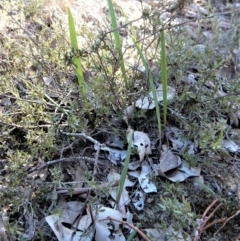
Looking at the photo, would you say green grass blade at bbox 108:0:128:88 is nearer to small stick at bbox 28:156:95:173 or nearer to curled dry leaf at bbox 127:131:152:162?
curled dry leaf at bbox 127:131:152:162

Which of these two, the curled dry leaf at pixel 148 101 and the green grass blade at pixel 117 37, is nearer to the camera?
the green grass blade at pixel 117 37

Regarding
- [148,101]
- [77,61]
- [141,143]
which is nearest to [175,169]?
[141,143]

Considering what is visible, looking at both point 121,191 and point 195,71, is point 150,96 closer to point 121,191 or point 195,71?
point 195,71

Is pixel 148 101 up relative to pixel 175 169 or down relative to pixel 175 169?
up

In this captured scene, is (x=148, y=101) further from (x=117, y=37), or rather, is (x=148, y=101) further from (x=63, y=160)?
(x=63, y=160)

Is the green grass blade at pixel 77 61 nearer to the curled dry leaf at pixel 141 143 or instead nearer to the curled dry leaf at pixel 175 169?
the curled dry leaf at pixel 141 143

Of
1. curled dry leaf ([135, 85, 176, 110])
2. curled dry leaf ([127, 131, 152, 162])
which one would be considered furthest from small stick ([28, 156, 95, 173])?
curled dry leaf ([135, 85, 176, 110])

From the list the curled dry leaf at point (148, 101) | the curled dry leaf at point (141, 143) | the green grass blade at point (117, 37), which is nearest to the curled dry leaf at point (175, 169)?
the curled dry leaf at point (141, 143)

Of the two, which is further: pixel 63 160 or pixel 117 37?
pixel 117 37

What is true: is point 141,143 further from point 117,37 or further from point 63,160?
point 117,37

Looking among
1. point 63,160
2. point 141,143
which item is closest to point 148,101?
point 141,143

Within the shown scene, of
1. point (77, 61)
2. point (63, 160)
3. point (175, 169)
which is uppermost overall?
point (77, 61)
